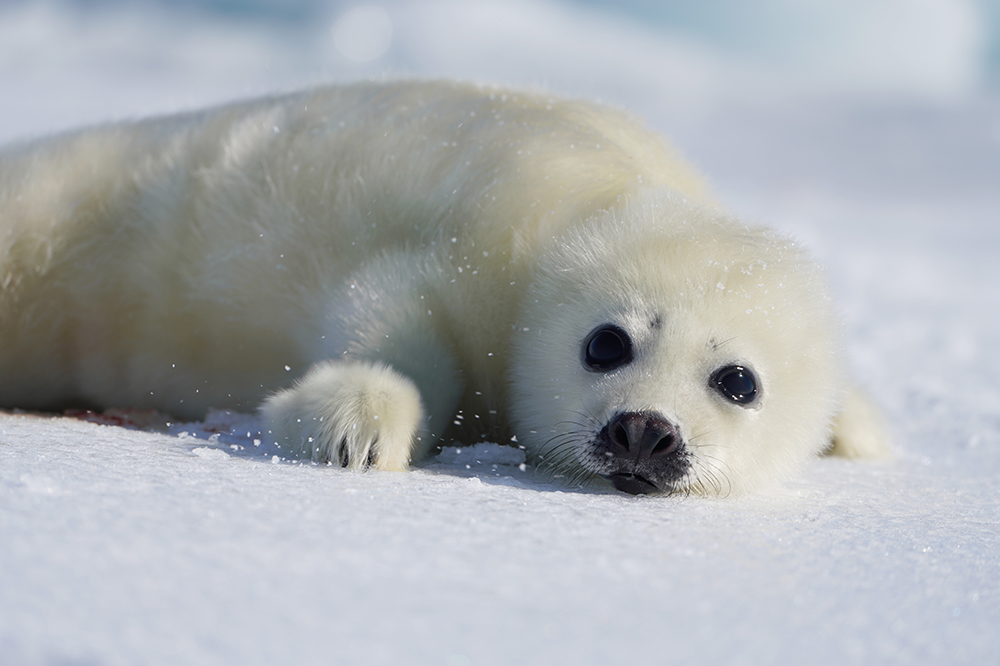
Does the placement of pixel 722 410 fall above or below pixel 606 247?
below

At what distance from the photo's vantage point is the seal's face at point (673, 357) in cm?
202

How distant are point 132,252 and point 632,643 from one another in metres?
2.17

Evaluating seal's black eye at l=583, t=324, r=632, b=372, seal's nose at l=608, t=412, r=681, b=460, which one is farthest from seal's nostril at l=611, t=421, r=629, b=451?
seal's black eye at l=583, t=324, r=632, b=372

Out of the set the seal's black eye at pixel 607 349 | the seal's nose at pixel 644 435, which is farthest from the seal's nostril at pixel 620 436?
the seal's black eye at pixel 607 349

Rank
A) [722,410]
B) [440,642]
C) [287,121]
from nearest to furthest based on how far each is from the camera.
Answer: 1. [440,642]
2. [722,410]
3. [287,121]

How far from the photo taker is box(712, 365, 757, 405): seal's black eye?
2074mm

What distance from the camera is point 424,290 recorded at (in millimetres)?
2320

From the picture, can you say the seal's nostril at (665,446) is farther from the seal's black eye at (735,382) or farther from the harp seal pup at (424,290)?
the seal's black eye at (735,382)

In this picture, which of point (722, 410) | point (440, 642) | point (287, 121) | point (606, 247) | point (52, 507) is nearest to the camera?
point (440, 642)

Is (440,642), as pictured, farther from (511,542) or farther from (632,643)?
(511,542)

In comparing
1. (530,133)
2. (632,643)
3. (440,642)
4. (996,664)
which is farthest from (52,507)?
(530,133)

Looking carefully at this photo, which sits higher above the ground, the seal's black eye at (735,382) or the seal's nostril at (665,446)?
the seal's black eye at (735,382)

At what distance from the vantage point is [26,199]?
2.82 m

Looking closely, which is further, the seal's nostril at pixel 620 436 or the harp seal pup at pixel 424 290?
the harp seal pup at pixel 424 290
